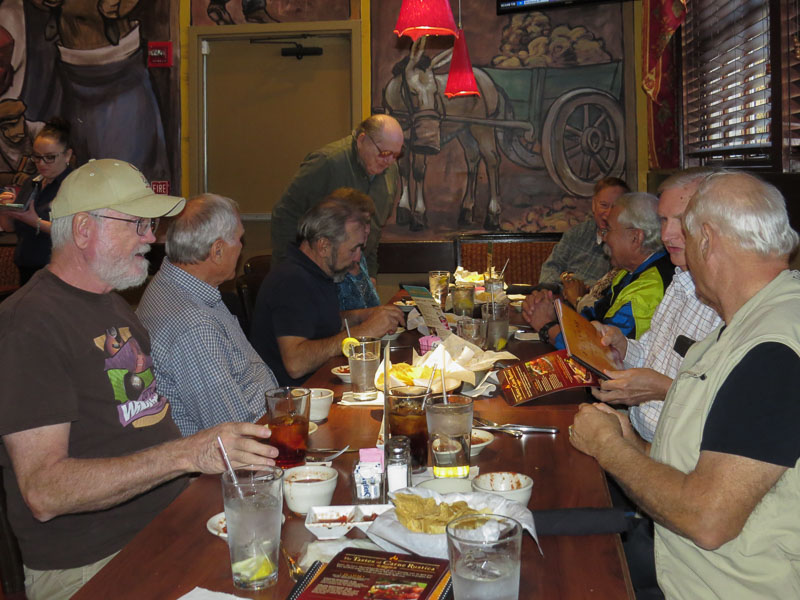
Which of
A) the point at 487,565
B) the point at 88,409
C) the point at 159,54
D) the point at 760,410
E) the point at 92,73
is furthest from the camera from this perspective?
the point at 92,73

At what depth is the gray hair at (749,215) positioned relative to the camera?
1.46 metres

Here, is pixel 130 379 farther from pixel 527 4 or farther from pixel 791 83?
pixel 527 4

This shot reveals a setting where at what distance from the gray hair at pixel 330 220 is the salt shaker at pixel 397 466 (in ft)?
6.49

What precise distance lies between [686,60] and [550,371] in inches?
154

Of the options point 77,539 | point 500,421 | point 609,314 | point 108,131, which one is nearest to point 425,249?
point 108,131

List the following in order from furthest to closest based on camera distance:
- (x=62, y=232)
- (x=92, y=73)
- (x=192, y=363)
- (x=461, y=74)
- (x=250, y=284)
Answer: (x=92, y=73) < (x=461, y=74) < (x=250, y=284) < (x=192, y=363) < (x=62, y=232)

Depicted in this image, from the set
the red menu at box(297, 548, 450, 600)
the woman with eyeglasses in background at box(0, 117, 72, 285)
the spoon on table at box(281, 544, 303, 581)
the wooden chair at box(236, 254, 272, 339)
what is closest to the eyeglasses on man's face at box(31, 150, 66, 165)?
the woman with eyeglasses in background at box(0, 117, 72, 285)

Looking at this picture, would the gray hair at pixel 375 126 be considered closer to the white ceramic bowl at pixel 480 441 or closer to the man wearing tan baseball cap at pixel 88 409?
the man wearing tan baseball cap at pixel 88 409

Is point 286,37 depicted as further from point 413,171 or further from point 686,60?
point 686,60

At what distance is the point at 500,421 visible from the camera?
201 centimetres

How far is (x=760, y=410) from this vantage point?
1261mm

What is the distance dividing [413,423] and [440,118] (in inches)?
207

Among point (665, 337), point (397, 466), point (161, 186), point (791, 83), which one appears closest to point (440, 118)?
point (161, 186)

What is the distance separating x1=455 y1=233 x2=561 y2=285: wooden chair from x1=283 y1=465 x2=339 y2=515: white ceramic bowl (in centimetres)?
498
